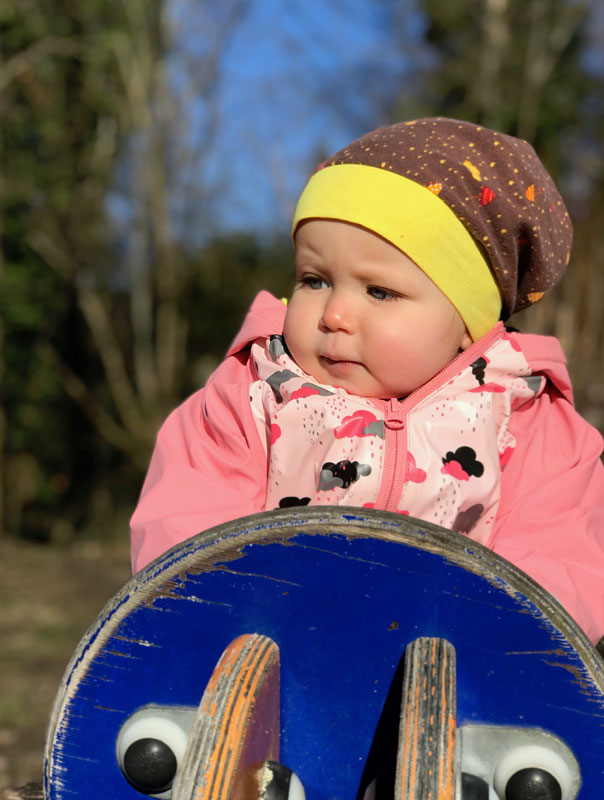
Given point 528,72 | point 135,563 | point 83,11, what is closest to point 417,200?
point 135,563

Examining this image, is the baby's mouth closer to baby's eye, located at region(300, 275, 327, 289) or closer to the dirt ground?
baby's eye, located at region(300, 275, 327, 289)

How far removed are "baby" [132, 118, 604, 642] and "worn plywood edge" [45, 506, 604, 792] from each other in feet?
1.20

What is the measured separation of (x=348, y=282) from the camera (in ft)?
6.08

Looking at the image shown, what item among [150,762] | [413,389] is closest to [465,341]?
[413,389]

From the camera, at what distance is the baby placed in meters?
1.80

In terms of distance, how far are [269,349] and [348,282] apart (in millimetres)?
259

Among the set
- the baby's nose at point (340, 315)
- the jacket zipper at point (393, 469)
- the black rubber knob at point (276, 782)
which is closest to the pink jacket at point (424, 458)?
the jacket zipper at point (393, 469)

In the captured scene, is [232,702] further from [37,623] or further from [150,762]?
[37,623]

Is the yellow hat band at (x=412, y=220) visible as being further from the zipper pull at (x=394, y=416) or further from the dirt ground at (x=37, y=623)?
the dirt ground at (x=37, y=623)

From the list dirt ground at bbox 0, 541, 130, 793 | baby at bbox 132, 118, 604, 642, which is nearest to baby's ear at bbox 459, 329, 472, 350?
baby at bbox 132, 118, 604, 642

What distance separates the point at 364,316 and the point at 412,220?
21 centimetres

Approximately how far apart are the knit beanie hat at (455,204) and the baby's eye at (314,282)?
0.12m

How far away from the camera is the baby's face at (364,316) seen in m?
1.84

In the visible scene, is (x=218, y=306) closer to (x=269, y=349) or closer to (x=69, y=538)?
(x=69, y=538)
